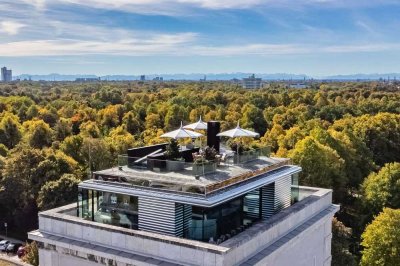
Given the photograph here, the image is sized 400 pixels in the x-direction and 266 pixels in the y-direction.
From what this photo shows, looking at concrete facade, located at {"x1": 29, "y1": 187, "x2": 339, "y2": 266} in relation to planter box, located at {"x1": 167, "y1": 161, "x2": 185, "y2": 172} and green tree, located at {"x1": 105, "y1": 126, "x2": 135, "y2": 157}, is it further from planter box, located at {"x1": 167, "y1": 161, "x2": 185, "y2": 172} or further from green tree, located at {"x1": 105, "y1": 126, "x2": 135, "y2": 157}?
green tree, located at {"x1": 105, "y1": 126, "x2": 135, "y2": 157}

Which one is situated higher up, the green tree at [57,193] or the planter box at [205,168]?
the planter box at [205,168]

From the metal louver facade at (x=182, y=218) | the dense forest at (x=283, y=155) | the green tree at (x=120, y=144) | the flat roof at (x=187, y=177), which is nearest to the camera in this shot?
the metal louver facade at (x=182, y=218)

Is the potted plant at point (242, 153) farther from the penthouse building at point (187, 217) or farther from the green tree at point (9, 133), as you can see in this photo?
the green tree at point (9, 133)

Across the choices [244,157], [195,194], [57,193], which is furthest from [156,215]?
[57,193]

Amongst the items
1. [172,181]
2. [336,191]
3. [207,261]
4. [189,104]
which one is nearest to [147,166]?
[172,181]

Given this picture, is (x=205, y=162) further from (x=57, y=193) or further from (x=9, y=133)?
(x=9, y=133)

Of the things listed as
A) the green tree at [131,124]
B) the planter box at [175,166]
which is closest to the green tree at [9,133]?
the green tree at [131,124]

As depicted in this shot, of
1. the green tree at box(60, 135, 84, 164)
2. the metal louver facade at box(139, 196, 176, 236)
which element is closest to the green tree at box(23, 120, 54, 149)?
the green tree at box(60, 135, 84, 164)
